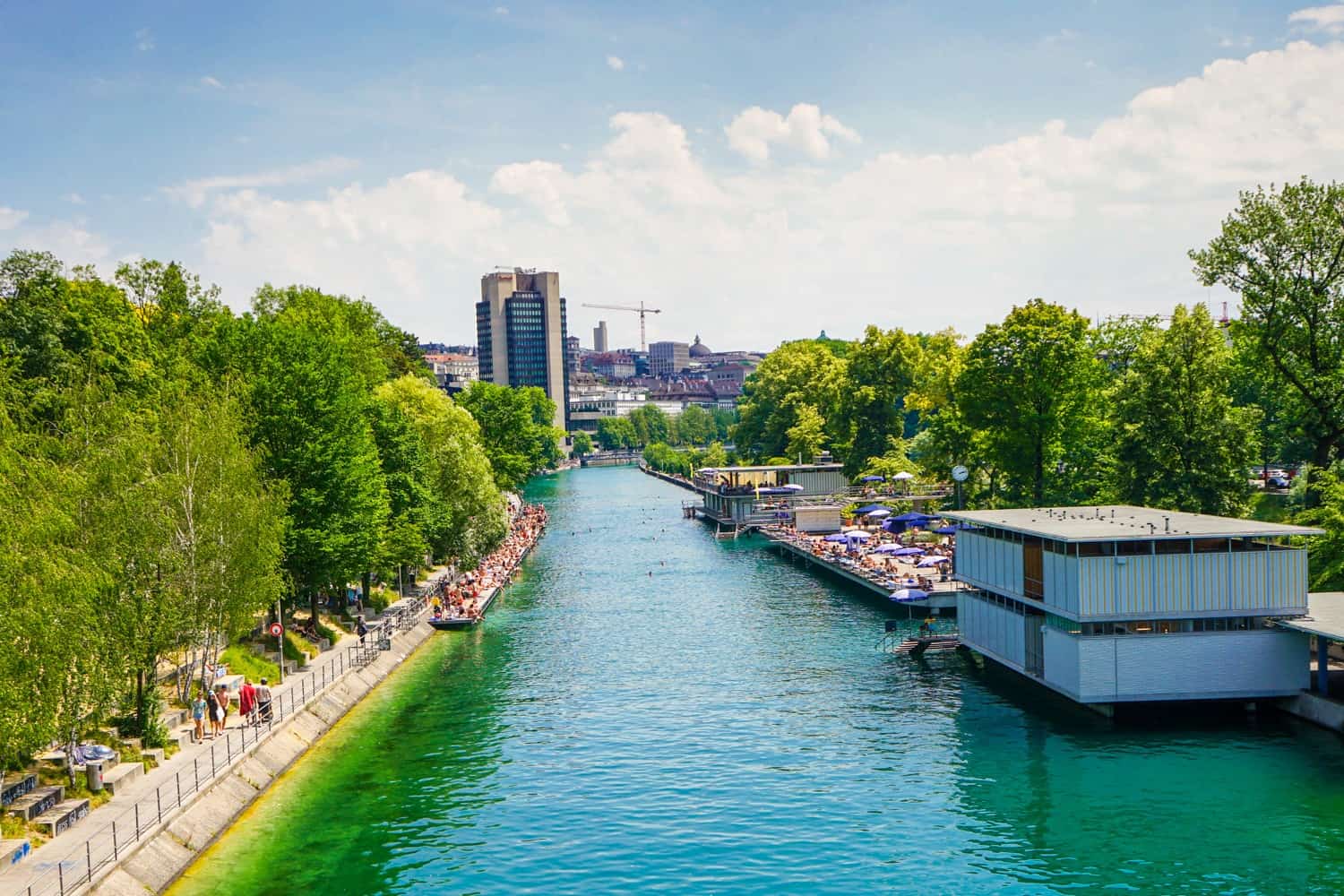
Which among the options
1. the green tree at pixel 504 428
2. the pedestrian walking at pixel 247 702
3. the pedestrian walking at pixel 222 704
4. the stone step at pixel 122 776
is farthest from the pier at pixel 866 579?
the stone step at pixel 122 776

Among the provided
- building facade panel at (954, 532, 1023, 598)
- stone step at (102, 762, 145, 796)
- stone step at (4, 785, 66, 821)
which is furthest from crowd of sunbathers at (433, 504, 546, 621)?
stone step at (4, 785, 66, 821)

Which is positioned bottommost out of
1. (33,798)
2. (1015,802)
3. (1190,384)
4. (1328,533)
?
(1015,802)

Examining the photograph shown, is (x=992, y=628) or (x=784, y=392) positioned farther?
(x=784, y=392)

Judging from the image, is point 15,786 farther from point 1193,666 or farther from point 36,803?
point 1193,666

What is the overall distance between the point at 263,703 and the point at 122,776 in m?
8.01

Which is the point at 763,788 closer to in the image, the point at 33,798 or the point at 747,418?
the point at 33,798

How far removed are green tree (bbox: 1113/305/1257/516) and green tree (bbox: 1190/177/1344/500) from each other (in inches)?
102

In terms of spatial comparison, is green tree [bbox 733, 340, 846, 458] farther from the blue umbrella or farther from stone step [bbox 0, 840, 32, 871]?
stone step [bbox 0, 840, 32, 871]

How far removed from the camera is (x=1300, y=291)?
195ft

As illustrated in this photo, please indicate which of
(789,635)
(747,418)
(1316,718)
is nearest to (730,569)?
(789,635)

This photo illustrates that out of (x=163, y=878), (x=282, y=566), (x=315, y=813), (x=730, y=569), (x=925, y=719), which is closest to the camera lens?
(x=163, y=878)

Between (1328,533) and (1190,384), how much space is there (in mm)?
17127

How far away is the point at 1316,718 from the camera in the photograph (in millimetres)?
40562

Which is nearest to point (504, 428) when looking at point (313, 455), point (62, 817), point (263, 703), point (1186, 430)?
point (313, 455)
